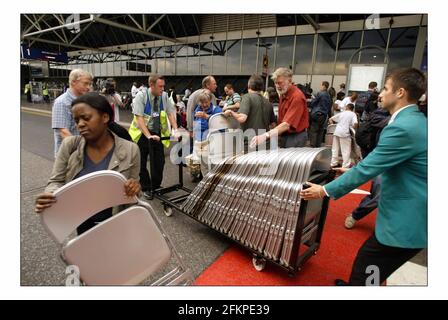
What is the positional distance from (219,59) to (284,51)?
2717mm

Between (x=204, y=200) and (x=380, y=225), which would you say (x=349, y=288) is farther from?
(x=204, y=200)

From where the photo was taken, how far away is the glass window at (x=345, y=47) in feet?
28.7

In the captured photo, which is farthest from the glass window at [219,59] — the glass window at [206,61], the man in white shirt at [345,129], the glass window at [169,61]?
the man in white shirt at [345,129]

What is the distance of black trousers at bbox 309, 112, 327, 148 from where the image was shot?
5.98 m

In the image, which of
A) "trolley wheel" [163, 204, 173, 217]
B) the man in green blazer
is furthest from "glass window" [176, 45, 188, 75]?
the man in green blazer

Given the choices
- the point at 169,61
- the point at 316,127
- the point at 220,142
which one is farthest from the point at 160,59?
the point at 220,142

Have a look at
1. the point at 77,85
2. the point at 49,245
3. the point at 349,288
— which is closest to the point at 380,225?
the point at 349,288

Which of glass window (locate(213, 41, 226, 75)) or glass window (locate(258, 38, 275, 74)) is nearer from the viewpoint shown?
glass window (locate(213, 41, 226, 75))

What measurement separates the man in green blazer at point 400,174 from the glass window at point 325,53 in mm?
8895

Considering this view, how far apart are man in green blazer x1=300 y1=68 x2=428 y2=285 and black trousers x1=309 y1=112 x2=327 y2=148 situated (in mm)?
4807

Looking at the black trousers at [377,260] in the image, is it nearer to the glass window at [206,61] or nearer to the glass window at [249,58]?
the glass window at [206,61]

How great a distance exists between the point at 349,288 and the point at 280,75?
2072 millimetres

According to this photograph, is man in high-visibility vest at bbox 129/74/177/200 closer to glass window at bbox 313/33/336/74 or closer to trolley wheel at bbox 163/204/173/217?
trolley wheel at bbox 163/204/173/217

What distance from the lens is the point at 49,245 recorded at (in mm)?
2389
